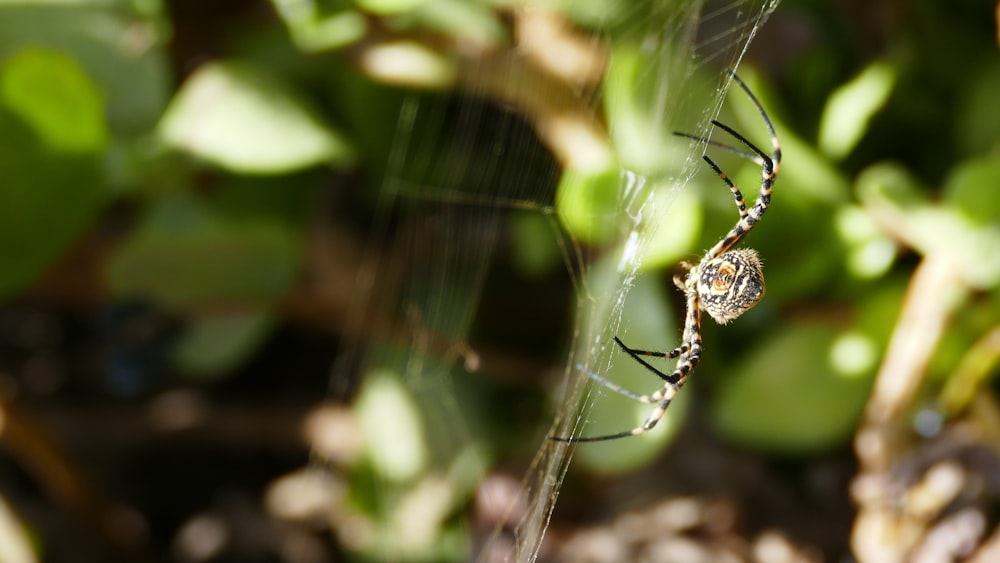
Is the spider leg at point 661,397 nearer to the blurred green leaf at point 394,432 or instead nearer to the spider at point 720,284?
the spider at point 720,284

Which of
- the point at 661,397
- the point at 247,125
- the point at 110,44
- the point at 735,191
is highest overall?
the point at 110,44

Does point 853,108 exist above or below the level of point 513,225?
below

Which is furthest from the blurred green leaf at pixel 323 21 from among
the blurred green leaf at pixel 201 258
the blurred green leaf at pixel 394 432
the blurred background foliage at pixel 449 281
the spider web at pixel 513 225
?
the blurred green leaf at pixel 394 432

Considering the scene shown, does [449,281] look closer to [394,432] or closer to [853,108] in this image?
[394,432]

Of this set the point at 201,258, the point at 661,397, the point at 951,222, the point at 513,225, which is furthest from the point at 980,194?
the point at 201,258

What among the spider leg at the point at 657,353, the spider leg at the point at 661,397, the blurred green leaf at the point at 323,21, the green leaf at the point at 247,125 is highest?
the blurred green leaf at the point at 323,21

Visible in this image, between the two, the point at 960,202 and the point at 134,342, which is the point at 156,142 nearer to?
the point at 134,342
